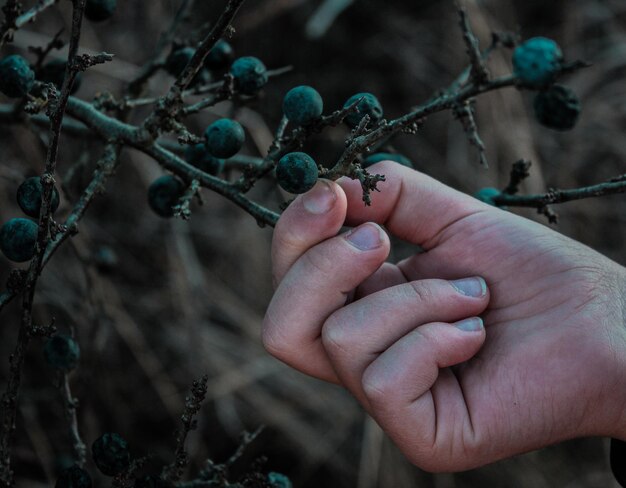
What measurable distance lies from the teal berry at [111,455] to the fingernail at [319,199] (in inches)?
23.7

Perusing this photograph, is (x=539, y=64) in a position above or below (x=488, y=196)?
above

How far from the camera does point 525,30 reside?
14.8 ft

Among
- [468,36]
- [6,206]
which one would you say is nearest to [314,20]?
[6,206]

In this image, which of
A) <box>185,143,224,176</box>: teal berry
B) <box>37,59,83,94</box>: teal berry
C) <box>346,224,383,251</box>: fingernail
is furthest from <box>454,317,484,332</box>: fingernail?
<box>37,59,83,94</box>: teal berry

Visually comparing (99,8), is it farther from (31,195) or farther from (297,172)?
(297,172)

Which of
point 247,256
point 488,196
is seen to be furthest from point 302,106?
point 247,256

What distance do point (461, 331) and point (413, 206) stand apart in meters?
0.34

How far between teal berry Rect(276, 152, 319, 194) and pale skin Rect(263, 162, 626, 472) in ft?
0.35

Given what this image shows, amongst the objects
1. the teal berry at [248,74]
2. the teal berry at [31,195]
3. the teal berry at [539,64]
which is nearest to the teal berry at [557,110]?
the teal berry at [539,64]

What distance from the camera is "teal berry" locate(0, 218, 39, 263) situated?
129 centimetres

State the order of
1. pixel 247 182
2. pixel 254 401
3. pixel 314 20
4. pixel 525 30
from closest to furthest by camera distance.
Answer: pixel 247 182, pixel 314 20, pixel 254 401, pixel 525 30

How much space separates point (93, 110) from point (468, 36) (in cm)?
86

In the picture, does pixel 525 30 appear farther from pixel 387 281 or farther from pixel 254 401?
pixel 387 281

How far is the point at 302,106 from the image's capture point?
1344 mm
